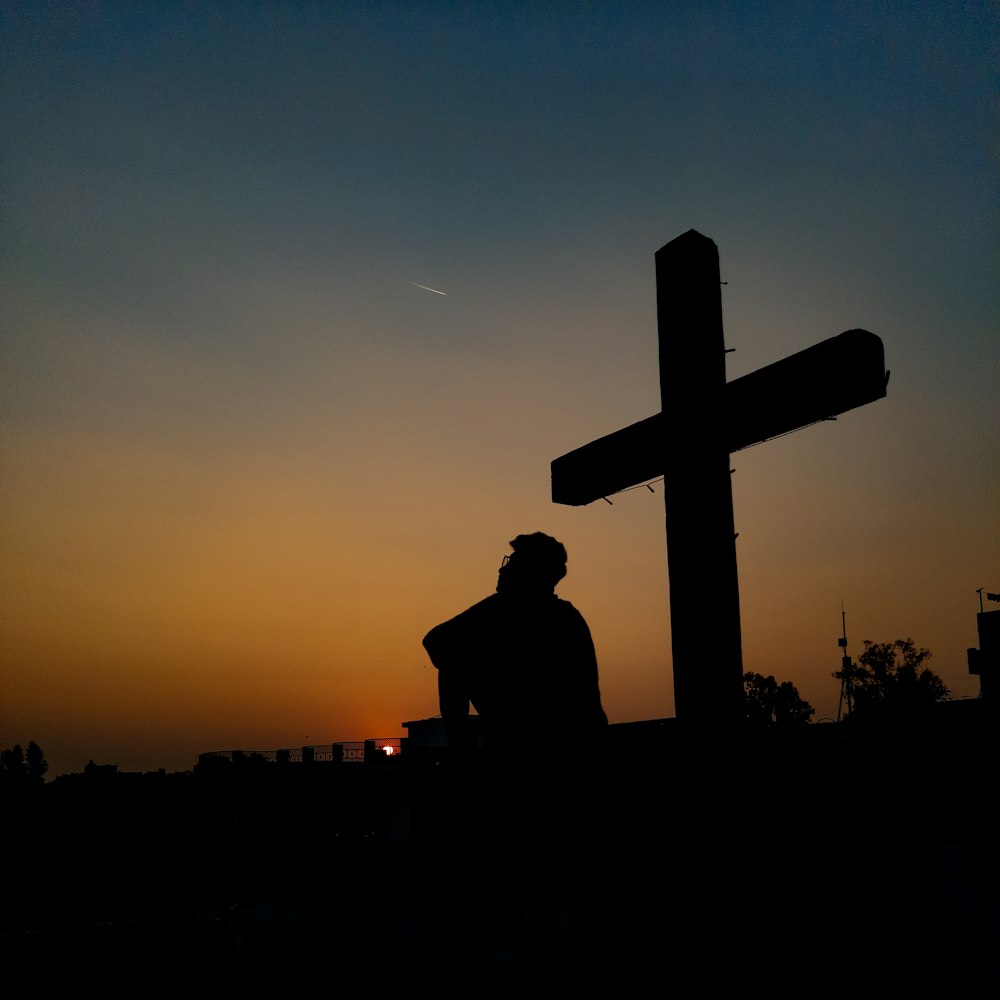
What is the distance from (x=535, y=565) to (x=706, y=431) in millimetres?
Answer: 858

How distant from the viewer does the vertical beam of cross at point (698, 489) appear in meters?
3.01

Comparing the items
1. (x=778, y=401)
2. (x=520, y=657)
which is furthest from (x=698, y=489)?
(x=520, y=657)

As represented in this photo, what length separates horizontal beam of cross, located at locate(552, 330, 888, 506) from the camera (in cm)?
312

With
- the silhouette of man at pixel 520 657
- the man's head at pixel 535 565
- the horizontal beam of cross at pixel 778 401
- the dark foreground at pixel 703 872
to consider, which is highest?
the horizontal beam of cross at pixel 778 401

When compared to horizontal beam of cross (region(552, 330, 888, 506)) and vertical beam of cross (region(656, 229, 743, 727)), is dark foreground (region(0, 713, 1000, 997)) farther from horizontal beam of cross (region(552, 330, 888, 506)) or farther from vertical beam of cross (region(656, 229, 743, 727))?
horizontal beam of cross (region(552, 330, 888, 506))

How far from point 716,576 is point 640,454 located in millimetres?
763

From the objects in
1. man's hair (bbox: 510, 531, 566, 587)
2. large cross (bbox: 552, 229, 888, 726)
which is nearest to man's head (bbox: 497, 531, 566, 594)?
man's hair (bbox: 510, 531, 566, 587)

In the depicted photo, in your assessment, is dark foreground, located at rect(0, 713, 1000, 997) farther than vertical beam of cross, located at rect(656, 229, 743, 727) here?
No

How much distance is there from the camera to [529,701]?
3.13 metres

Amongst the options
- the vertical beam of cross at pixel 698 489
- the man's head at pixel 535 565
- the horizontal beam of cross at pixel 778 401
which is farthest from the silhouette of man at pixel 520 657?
the horizontal beam of cross at pixel 778 401

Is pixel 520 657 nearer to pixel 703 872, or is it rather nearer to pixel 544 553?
pixel 544 553

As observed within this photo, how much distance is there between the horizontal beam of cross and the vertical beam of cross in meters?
0.08

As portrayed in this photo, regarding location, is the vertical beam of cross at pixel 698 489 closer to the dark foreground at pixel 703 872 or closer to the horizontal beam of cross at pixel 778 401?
the horizontal beam of cross at pixel 778 401

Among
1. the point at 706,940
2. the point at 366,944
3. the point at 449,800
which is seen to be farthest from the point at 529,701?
the point at 366,944
